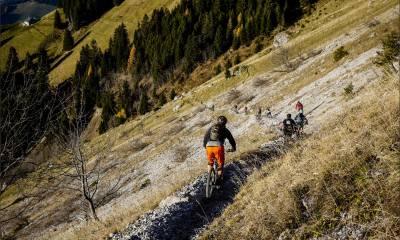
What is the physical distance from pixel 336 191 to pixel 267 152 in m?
9.60

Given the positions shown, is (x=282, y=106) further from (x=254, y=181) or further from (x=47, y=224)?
(x=254, y=181)

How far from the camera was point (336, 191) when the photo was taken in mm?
8086

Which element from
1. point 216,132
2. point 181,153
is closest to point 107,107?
point 181,153

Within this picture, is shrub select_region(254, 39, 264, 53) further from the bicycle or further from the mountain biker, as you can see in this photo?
the bicycle

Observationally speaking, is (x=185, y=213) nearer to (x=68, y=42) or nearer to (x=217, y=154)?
(x=217, y=154)

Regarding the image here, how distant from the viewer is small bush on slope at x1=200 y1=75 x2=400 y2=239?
7.20 meters

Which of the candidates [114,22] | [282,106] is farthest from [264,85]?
[114,22]

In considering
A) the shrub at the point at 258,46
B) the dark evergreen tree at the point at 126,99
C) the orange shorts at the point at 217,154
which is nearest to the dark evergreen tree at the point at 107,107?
the dark evergreen tree at the point at 126,99

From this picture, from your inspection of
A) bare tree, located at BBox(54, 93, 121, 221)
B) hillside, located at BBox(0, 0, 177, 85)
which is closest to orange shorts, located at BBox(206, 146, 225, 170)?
bare tree, located at BBox(54, 93, 121, 221)

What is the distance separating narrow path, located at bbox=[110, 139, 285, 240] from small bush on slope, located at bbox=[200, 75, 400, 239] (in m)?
1.11

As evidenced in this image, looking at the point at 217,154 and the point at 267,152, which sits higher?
the point at 217,154

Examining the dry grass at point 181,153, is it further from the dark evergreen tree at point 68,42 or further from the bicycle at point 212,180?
the dark evergreen tree at point 68,42

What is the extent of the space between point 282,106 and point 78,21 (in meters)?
171

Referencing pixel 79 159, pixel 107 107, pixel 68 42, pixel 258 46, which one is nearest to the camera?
pixel 79 159
